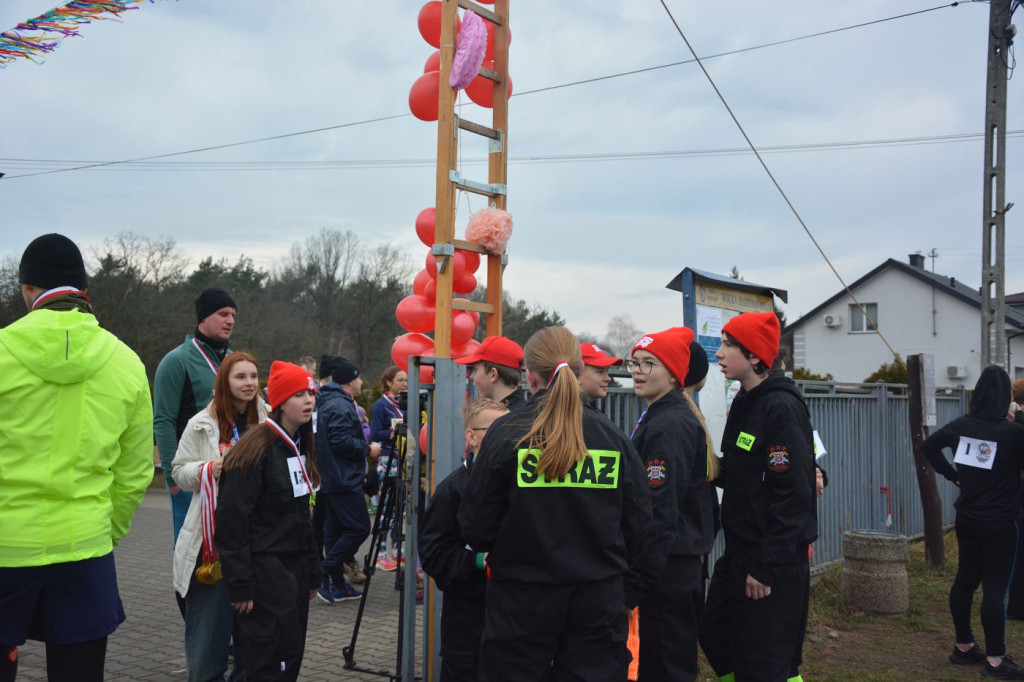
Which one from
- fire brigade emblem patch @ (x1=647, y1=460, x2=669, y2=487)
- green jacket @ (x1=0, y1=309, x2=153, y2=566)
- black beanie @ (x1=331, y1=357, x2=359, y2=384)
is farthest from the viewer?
black beanie @ (x1=331, y1=357, x2=359, y2=384)

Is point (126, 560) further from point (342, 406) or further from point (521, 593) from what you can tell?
point (521, 593)

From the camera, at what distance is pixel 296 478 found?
4.09 meters

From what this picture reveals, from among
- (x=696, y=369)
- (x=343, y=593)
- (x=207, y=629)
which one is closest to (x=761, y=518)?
(x=696, y=369)

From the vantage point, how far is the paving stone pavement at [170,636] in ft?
17.7

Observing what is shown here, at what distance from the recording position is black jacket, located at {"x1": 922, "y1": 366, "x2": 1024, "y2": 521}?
6102 millimetres

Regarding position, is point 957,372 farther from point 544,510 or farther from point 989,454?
point 544,510

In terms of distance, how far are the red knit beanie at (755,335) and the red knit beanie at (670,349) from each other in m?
0.29

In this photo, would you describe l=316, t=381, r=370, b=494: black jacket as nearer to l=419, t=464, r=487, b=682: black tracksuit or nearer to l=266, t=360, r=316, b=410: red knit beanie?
l=266, t=360, r=316, b=410: red knit beanie

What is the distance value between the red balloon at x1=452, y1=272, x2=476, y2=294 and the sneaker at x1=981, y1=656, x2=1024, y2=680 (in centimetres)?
464

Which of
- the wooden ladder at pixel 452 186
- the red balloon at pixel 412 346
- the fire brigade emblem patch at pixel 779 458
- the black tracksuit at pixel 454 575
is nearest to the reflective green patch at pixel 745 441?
the fire brigade emblem patch at pixel 779 458

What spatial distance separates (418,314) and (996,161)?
29.4 feet

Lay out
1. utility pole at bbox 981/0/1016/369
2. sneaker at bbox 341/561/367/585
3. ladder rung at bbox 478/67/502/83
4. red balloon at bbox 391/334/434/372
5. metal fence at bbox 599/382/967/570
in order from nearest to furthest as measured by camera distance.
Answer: ladder rung at bbox 478/67/502/83 → red balloon at bbox 391/334/434/372 → sneaker at bbox 341/561/367/585 → metal fence at bbox 599/382/967/570 → utility pole at bbox 981/0/1016/369

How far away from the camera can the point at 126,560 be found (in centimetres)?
914

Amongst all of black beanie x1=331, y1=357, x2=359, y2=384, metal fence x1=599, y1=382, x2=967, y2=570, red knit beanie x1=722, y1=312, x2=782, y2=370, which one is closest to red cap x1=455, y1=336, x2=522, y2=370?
red knit beanie x1=722, y1=312, x2=782, y2=370
